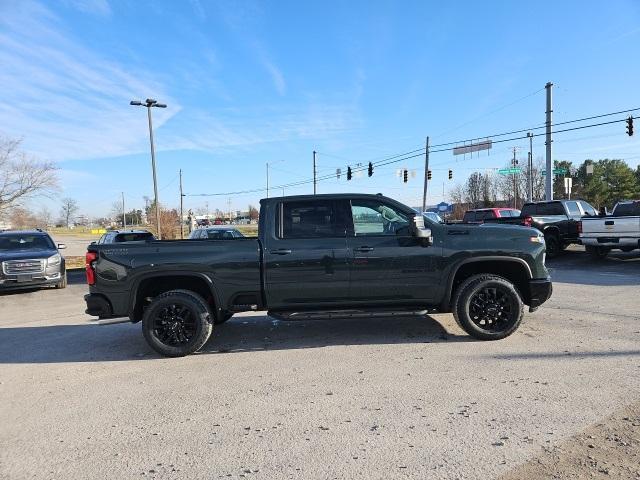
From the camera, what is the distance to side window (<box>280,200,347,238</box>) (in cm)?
614

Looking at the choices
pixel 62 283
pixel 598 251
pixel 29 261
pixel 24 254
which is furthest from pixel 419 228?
pixel 598 251

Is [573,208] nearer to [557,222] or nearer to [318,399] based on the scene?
[557,222]

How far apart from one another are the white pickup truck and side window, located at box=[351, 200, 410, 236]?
10.6 meters

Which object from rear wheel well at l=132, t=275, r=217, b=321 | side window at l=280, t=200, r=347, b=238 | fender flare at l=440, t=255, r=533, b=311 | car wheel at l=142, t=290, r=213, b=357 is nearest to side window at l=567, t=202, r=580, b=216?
fender flare at l=440, t=255, r=533, b=311

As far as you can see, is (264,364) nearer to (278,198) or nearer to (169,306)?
(169,306)

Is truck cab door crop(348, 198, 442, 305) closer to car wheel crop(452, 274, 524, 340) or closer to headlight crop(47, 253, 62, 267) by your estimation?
car wheel crop(452, 274, 524, 340)

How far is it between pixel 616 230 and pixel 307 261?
1168 centimetres

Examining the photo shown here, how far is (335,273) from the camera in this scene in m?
6.02

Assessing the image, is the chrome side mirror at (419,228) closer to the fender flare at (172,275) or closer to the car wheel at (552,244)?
the fender flare at (172,275)

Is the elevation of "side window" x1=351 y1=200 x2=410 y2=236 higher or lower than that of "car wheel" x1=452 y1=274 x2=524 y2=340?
higher

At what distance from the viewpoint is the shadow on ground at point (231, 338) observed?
6.24 meters

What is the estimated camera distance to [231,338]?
6.83m

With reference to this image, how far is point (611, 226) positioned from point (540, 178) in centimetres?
6673

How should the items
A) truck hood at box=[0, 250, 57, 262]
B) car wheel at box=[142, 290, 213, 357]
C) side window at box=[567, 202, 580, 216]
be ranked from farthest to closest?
side window at box=[567, 202, 580, 216] < truck hood at box=[0, 250, 57, 262] < car wheel at box=[142, 290, 213, 357]
